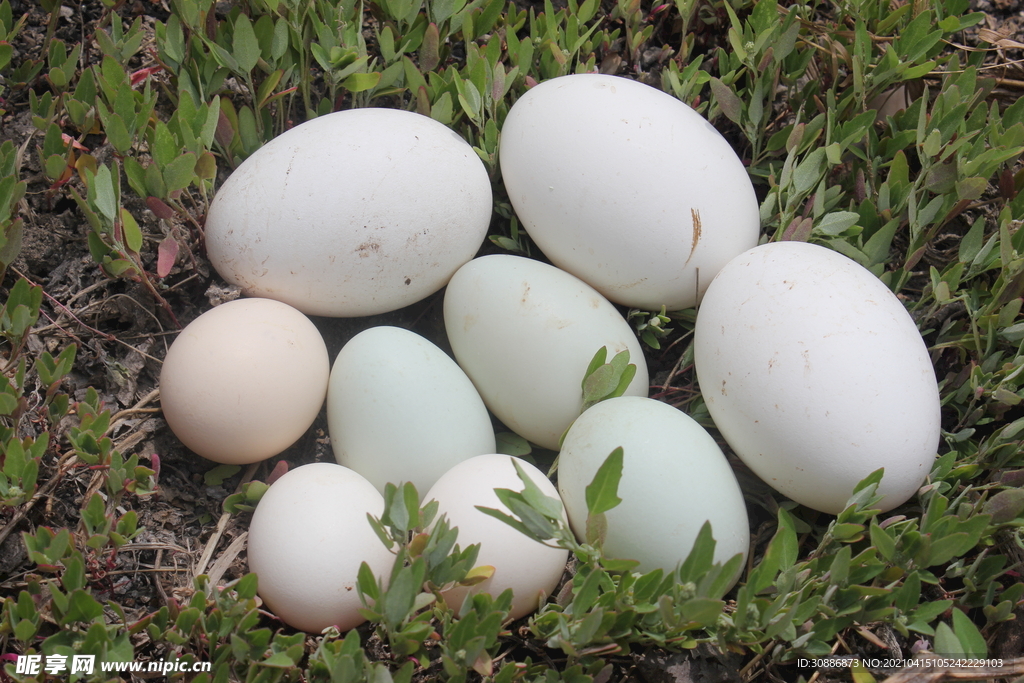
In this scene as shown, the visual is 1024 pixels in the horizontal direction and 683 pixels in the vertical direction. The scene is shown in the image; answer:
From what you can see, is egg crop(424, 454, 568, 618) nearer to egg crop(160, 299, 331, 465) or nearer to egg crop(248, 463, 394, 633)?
egg crop(248, 463, 394, 633)

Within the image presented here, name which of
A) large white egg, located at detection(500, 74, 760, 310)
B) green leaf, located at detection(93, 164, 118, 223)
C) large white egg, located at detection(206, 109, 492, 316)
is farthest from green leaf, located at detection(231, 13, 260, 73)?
large white egg, located at detection(500, 74, 760, 310)

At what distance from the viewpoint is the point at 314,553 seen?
829mm

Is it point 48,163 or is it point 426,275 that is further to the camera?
point 426,275

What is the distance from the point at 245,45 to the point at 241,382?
51cm

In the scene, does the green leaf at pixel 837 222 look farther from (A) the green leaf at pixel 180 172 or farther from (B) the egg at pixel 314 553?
(A) the green leaf at pixel 180 172

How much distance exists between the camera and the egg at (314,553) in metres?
0.83

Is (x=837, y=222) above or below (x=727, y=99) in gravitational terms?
below

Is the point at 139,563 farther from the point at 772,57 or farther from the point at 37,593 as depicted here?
the point at 772,57

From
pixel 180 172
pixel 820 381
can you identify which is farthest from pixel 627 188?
pixel 180 172

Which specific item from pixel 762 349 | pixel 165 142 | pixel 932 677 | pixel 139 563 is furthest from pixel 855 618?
pixel 165 142

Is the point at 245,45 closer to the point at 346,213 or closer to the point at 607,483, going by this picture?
the point at 346,213

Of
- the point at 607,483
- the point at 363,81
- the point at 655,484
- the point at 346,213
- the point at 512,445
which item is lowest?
the point at 512,445

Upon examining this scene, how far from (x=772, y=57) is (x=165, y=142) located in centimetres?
92

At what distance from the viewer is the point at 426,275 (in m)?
1.05
